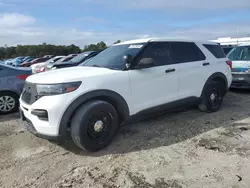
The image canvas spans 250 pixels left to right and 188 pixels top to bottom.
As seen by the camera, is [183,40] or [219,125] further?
[183,40]

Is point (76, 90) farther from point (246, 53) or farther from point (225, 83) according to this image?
point (246, 53)

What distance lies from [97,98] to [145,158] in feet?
3.82

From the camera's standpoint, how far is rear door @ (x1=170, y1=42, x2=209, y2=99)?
518 cm

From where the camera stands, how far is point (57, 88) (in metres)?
3.75

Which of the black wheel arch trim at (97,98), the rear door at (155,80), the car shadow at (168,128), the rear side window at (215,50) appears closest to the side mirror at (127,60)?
the rear door at (155,80)

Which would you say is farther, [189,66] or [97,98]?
[189,66]

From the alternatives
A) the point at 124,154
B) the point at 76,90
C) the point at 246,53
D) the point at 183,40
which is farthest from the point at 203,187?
the point at 246,53

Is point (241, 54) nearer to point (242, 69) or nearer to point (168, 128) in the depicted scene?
point (242, 69)

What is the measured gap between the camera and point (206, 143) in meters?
4.24

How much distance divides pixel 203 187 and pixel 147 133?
187cm

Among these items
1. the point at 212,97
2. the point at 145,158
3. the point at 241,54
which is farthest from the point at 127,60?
the point at 241,54

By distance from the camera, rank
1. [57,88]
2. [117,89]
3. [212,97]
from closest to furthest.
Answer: [57,88]
[117,89]
[212,97]

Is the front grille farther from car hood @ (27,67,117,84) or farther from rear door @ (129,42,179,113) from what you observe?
rear door @ (129,42,179,113)

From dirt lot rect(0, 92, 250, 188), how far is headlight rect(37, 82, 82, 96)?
3.20ft
